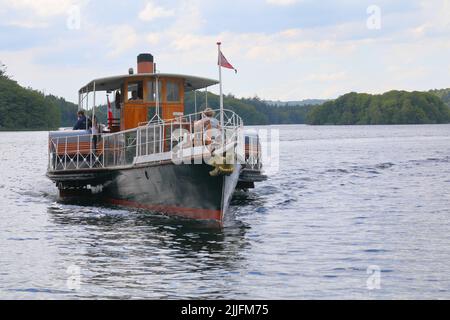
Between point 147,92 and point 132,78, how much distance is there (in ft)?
2.55

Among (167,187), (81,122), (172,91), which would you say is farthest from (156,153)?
(81,122)

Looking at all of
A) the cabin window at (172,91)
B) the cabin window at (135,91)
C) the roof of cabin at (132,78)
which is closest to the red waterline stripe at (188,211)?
the cabin window at (135,91)

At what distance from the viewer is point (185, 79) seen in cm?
2923

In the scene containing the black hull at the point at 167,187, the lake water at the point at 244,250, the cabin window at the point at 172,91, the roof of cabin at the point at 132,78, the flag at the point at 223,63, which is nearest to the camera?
the lake water at the point at 244,250

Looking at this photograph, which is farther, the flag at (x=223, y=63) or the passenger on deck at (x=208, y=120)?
the passenger on deck at (x=208, y=120)

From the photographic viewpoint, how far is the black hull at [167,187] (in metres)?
22.3

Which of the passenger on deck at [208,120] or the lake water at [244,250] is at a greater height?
the passenger on deck at [208,120]

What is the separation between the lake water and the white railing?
1819 millimetres

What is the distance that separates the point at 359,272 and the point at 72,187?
17170mm

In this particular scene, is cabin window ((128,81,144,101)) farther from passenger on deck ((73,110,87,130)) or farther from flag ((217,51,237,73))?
flag ((217,51,237,73))

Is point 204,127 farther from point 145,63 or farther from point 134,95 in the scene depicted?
point 145,63

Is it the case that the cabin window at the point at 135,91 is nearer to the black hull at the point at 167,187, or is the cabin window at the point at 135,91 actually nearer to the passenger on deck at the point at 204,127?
the black hull at the point at 167,187

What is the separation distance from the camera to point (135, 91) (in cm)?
2894
